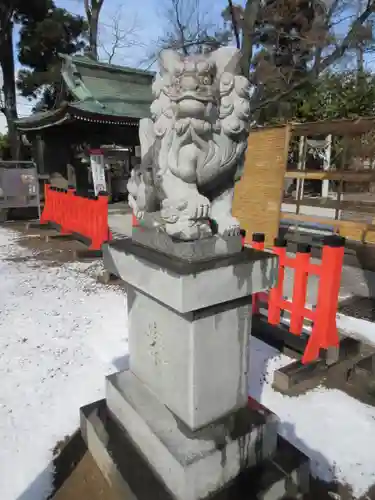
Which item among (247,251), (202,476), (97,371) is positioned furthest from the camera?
(97,371)

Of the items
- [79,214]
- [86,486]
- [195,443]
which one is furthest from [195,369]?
[79,214]

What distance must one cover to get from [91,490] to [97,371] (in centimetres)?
122

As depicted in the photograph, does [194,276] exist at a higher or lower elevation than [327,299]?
higher

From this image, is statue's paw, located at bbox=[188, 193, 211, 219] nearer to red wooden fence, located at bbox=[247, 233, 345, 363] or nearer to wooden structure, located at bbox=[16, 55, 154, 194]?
red wooden fence, located at bbox=[247, 233, 345, 363]

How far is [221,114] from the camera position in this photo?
1879mm

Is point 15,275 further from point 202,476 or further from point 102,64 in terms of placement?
point 102,64

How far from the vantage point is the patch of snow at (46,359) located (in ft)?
7.66

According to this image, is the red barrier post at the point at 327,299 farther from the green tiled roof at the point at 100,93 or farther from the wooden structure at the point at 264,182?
the green tiled roof at the point at 100,93

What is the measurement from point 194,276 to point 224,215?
1.65 feet

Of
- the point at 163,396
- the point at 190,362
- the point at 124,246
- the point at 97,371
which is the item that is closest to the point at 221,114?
the point at 124,246

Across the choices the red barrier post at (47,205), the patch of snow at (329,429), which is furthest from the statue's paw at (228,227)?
the red barrier post at (47,205)

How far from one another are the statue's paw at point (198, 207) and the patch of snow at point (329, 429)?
1.70 metres

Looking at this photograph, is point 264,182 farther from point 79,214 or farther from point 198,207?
point 198,207

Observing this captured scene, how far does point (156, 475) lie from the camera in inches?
76.7
